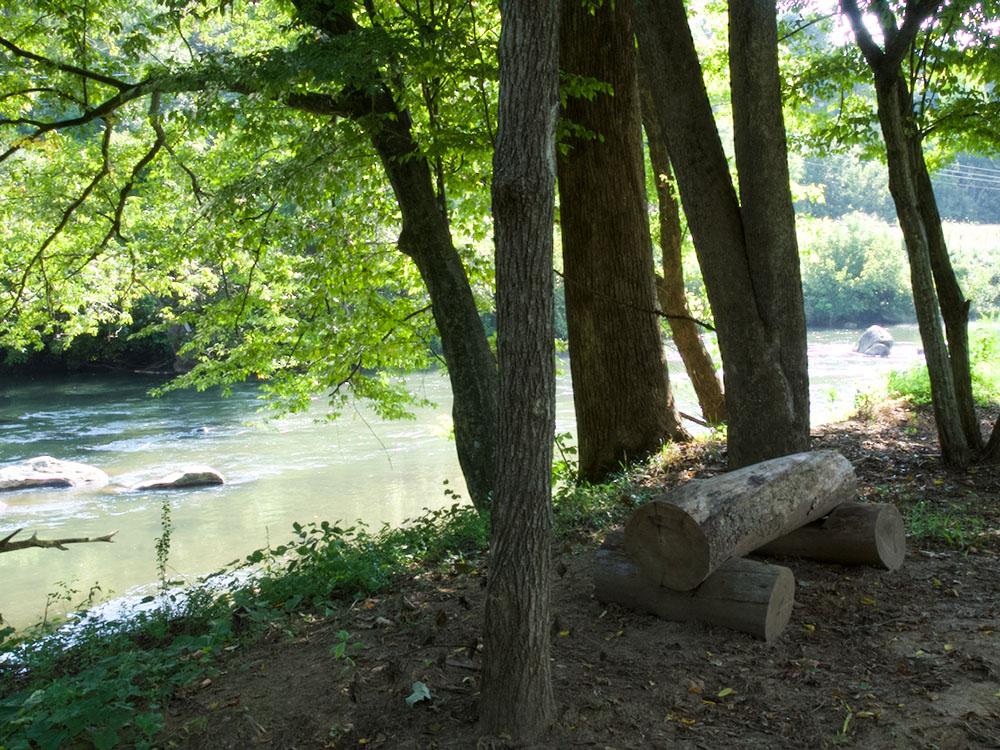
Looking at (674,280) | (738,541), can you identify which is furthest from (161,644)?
(674,280)

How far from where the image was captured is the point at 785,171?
6.14m

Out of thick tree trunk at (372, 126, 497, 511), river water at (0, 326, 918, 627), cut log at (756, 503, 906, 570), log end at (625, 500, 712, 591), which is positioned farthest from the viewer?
river water at (0, 326, 918, 627)

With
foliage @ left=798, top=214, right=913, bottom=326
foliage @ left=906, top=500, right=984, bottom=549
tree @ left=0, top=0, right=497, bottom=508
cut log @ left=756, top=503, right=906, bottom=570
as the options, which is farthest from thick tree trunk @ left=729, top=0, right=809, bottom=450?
foliage @ left=798, top=214, right=913, bottom=326

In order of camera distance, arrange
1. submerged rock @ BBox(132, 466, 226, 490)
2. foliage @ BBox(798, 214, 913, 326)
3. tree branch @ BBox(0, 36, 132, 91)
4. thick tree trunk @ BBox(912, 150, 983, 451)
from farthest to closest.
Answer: foliage @ BBox(798, 214, 913, 326) → submerged rock @ BBox(132, 466, 226, 490) → tree branch @ BBox(0, 36, 132, 91) → thick tree trunk @ BBox(912, 150, 983, 451)

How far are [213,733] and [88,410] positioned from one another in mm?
26194

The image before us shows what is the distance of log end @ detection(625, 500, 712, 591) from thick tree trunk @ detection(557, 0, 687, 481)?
13.5ft

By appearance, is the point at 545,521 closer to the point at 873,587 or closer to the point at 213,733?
the point at 213,733

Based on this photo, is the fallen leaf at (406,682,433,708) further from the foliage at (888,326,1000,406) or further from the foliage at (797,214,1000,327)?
the foliage at (797,214,1000,327)

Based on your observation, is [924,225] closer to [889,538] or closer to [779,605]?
[889,538]

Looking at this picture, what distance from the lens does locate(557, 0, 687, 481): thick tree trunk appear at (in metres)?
8.66

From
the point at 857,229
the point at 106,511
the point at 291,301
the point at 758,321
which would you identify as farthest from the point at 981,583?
the point at 857,229

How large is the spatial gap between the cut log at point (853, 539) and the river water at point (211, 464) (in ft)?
20.4

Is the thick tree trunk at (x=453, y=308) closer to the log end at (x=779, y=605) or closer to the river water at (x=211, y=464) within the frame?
the river water at (x=211, y=464)

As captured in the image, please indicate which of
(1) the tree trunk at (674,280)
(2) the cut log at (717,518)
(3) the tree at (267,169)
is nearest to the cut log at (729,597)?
(2) the cut log at (717,518)
